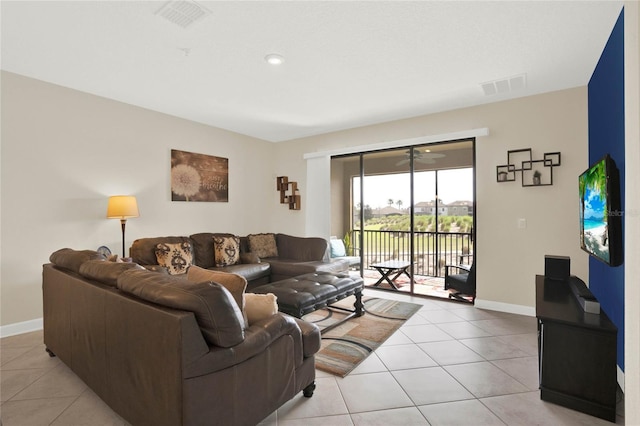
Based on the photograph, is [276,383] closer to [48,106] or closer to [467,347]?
[467,347]

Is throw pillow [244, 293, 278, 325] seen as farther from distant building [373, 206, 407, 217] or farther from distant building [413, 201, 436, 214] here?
distant building [373, 206, 407, 217]

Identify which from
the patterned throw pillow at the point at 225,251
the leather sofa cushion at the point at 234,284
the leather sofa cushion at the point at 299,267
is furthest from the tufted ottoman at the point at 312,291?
the patterned throw pillow at the point at 225,251

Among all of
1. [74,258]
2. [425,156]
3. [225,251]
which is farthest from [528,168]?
[74,258]

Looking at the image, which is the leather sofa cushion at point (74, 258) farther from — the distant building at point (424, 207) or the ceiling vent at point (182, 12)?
the distant building at point (424, 207)

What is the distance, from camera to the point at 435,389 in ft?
7.39

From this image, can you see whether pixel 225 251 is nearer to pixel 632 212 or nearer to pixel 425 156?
pixel 425 156

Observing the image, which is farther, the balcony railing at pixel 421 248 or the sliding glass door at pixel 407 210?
the balcony railing at pixel 421 248

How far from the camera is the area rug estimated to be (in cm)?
266

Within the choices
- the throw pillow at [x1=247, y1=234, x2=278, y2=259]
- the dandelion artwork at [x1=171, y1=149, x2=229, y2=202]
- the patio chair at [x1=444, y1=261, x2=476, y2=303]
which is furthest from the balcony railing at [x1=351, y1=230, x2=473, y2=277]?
the dandelion artwork at [x1=171, y1=149, x2=229, y2=202]

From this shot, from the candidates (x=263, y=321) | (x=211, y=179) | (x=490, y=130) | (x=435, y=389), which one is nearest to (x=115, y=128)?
(x=211, y=179)

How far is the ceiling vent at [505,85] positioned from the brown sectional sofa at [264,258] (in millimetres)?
2992

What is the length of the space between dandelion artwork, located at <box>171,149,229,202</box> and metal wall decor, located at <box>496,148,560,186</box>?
13.2 feet

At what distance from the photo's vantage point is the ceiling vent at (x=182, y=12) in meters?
2.15

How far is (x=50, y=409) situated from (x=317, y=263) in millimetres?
3229
